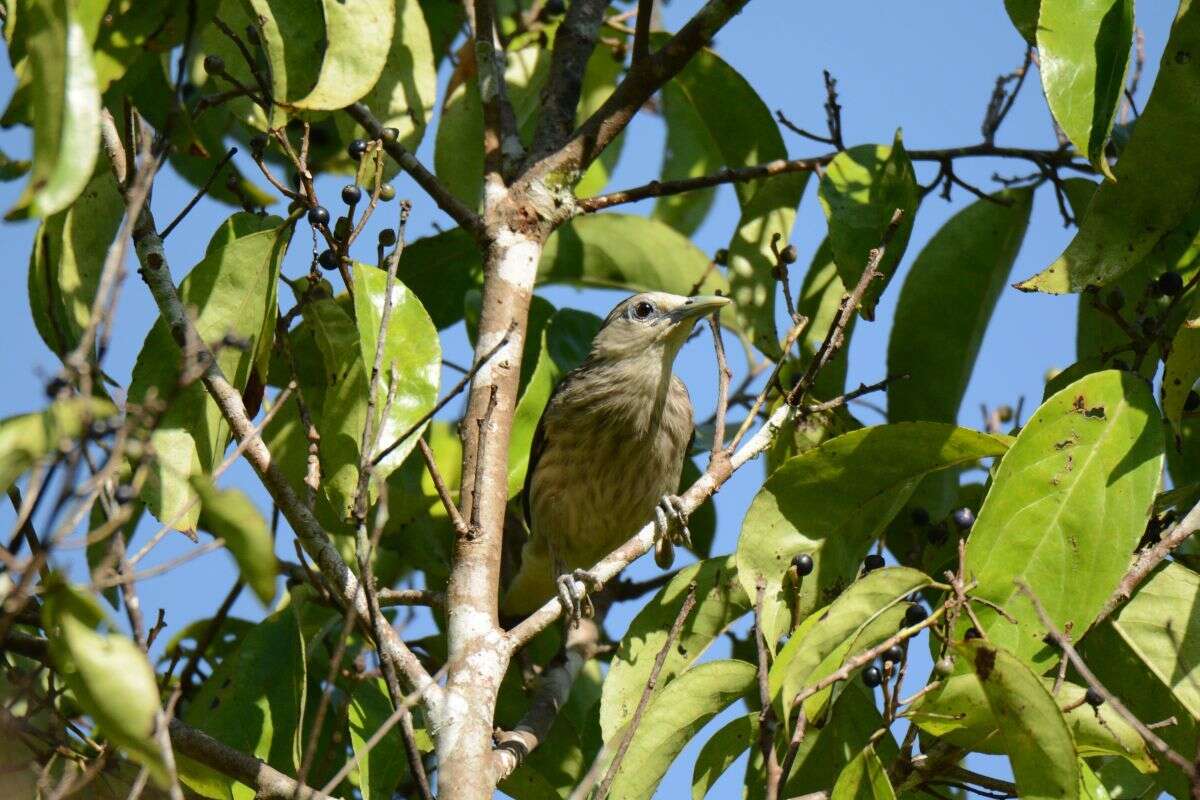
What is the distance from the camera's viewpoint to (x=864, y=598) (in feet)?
9.15

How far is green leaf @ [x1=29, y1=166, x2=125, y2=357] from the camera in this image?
10.5 ft

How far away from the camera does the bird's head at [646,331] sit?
5242 millimetres

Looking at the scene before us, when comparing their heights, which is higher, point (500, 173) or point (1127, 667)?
point (500, 173)

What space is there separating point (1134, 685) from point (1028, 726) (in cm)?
86

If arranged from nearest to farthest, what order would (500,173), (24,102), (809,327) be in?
(24,102)
(500,173)
(809,327)

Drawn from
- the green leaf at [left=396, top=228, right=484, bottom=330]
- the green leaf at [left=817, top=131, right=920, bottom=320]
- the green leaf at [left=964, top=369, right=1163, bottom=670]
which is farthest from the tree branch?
the green leaf at [left=964, top=369, right=1163, bottom=670]

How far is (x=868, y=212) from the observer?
3637 mm

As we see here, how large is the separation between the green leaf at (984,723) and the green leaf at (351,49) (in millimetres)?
1823

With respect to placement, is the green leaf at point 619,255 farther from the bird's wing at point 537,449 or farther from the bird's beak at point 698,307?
the bird's wing at point 537,449

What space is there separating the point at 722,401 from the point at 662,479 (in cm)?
168

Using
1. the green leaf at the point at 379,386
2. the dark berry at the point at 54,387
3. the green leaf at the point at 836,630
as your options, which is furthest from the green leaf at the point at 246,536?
the green leaf at the point at 836,630

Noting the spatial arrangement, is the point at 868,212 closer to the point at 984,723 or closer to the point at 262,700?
the point at 984,723

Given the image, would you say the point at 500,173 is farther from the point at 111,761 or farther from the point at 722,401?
the point at 111,761

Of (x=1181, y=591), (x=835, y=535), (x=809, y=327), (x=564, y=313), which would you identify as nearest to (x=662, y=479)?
(x=564, y=313)
